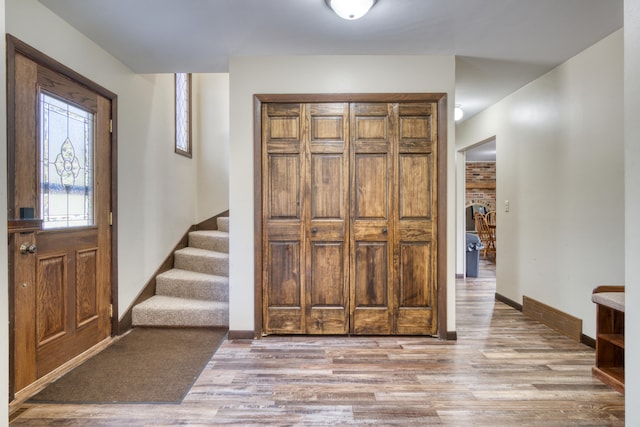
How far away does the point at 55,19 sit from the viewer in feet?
7.58

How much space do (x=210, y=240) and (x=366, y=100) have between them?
7.65 feet

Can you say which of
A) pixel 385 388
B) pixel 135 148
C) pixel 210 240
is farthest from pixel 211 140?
pixel 385 388

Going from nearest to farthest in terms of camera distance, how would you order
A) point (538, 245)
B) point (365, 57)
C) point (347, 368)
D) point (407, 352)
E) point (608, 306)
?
1. point (608, 306)
2. point (347, 368)
3. point (407, 352)
4. point (365, 57)
5. point (538, 245)

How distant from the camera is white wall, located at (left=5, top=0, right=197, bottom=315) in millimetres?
2273

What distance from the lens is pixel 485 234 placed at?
823 cm

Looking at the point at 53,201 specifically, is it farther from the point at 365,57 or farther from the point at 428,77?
the point at 428,77

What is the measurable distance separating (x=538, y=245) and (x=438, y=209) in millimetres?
1302

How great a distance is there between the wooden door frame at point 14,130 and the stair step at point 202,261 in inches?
35.4

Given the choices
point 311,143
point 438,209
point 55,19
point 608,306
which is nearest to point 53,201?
point 55,19

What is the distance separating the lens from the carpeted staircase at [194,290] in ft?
10.6

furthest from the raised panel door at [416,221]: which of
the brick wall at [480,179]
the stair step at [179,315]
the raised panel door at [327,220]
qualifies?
the brick wall at [480,179]

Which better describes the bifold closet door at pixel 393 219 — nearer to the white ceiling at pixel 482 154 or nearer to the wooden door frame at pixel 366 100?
the wooden door frame at pixel 366 100

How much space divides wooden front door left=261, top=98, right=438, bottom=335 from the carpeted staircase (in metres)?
0.61

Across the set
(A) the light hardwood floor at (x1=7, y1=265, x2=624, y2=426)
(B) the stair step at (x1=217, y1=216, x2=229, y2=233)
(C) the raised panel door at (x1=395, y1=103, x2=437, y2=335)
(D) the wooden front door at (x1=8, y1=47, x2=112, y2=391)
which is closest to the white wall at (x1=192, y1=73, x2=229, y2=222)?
(B) the stair step at (x1=217, y1=216, x2=229, y2=233)
